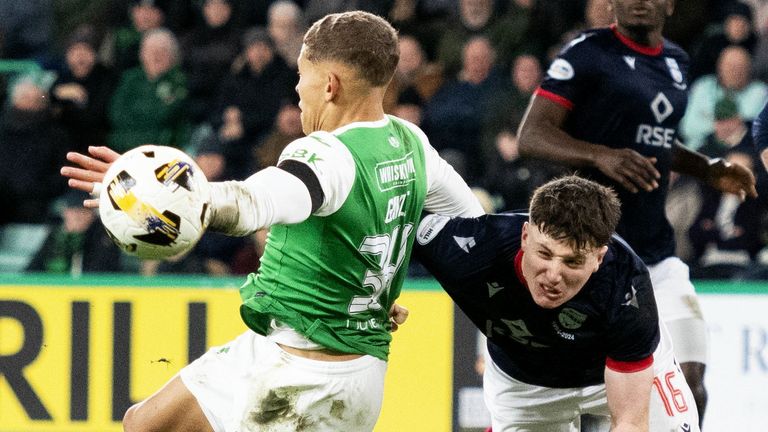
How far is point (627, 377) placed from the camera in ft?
13.9

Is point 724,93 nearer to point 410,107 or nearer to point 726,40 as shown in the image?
point 726,40

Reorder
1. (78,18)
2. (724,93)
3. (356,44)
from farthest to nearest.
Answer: (78,18) → (724,93) → (356,44)

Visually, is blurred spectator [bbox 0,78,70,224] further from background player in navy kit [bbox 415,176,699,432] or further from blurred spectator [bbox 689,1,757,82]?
background player in navy kit [bbox 415,176,699,432]

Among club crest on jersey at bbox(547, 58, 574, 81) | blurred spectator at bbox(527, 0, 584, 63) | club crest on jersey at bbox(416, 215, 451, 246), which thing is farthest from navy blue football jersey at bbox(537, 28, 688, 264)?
blurred spectator at bbox(527, 0, 584, 63)

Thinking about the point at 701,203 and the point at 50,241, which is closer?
the point at 701,203

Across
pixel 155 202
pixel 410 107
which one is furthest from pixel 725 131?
pixel 155 202

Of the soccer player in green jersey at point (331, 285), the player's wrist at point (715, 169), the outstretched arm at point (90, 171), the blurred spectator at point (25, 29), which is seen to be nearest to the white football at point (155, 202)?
the outstretched arm at point (90, 171)

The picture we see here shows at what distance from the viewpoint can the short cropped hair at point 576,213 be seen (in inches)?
156

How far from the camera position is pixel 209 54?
976cm

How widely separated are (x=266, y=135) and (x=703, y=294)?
3.43m

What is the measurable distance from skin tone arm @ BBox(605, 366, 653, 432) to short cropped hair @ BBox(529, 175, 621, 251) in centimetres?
49

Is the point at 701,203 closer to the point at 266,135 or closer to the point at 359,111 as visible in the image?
the point at 266,135

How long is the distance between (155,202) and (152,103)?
657 centimetres

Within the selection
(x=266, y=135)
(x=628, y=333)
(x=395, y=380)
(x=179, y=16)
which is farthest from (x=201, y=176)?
(x=179, y=16)
